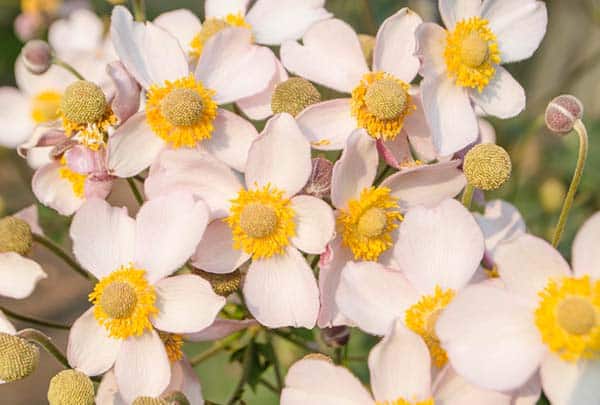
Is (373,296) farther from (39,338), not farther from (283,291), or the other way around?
(39,338)

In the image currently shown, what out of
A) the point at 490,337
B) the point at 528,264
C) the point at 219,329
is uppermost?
the point at 528,264

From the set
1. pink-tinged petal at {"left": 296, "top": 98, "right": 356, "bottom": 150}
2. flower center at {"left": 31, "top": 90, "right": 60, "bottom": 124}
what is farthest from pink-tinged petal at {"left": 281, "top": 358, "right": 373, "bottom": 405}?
flower center at {"left": 31, "top": 90, "right": 60, "bottom": 124}

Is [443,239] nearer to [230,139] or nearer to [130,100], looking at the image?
[230,139]

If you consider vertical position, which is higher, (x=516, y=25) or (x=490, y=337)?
(x=516, y=25)

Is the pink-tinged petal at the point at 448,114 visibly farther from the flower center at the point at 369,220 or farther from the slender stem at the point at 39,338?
the slender stem at the point at 39,338

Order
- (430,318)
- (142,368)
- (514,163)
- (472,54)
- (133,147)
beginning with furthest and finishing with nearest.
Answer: (514,163) → (472,54) → (133,147) → (142,368) → (430,318)

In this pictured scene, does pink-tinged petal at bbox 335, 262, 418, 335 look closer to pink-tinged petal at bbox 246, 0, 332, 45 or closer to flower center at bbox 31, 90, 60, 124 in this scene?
pink-tinged petal at bbox 246, 0, 332, 45

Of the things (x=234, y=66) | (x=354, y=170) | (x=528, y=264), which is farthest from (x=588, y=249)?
(x=234, y=66)

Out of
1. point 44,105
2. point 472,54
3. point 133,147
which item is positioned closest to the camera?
point 133,147
